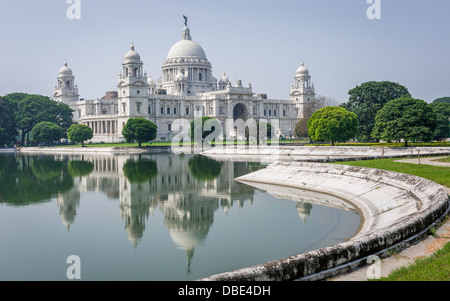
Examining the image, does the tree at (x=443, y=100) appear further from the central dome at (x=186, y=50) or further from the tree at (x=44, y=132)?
the tree at (x=44, y=132)

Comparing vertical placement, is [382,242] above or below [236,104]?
below

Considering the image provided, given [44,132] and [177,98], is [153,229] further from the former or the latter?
[177,98]

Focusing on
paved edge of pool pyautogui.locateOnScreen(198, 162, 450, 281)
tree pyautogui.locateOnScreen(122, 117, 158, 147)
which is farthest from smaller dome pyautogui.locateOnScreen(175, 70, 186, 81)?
paved edge of pool pyautogui.locateOnScreen(198, 162, 450, 281)

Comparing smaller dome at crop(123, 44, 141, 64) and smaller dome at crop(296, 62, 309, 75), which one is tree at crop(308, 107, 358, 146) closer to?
smaller dome at crop(123, 44, 141, 64)

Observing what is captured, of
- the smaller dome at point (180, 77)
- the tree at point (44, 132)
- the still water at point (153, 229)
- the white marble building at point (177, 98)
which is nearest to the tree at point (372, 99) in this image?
the still water at point (153, 229)

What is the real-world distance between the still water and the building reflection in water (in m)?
0.06

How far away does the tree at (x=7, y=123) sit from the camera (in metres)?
89.5

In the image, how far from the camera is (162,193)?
2862 centimetres

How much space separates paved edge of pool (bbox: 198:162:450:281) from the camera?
30.2 ft

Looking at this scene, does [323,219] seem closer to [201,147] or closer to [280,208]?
[280,208]

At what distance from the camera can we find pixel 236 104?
380ft
